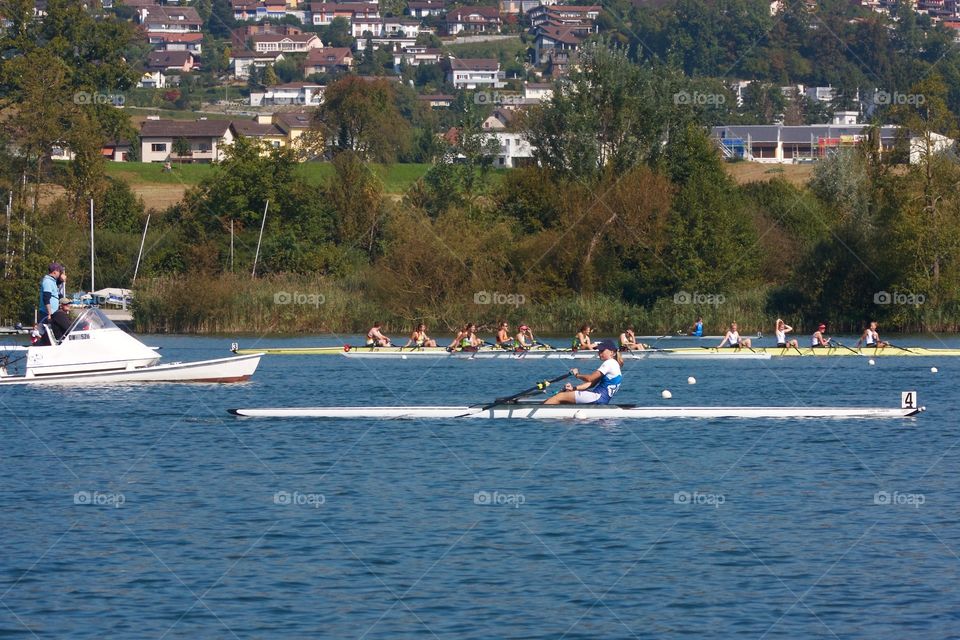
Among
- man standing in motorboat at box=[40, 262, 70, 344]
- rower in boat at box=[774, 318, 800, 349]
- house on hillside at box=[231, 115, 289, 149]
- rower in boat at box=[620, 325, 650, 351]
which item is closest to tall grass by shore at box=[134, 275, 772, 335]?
rower in boat at box=[774, 318, 800, 349]

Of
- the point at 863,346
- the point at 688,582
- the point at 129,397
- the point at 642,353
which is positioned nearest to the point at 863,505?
the point at 688,582

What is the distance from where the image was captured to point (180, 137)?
116 meters

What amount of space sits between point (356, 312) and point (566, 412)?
31.3m

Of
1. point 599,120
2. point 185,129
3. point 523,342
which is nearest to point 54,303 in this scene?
point 523,342

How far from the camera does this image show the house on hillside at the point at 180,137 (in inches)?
4592

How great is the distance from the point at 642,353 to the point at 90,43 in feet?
191

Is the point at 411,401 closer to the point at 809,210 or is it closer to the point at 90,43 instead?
the point at 809,210

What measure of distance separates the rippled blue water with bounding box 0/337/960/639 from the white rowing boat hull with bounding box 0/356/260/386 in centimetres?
236

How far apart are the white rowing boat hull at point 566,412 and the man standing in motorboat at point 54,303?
7.32 meters

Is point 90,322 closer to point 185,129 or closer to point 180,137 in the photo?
point 180,137

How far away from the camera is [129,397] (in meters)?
31.8

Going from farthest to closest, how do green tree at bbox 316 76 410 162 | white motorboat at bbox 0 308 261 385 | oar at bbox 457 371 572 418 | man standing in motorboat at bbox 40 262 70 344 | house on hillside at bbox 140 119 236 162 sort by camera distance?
house on hillside at bbox 140 119 236 162 → green tree at bbox 316 76 410 162 → white motorboat at bbox 0 308 261 385 → man standing in motorboat at bbox 40 262 70 344 → oar at bbox 457 371 572 418

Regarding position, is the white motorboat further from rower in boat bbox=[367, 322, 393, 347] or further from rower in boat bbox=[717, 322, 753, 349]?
rower in boat bbox=[717, 322, 753, 349]

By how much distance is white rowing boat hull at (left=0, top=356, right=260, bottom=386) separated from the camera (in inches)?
1287
